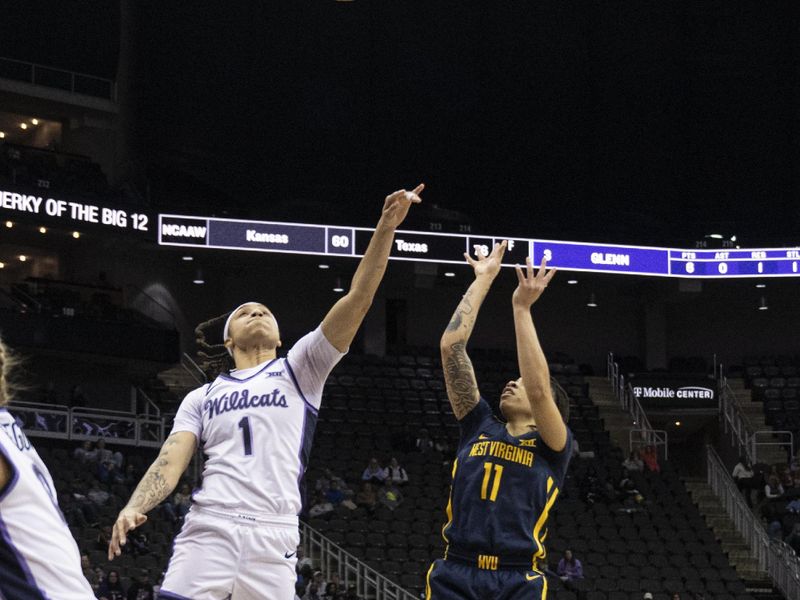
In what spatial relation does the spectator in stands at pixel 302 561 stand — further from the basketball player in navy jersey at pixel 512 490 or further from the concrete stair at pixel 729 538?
the basketball player in navy jersey at pixel 512 490

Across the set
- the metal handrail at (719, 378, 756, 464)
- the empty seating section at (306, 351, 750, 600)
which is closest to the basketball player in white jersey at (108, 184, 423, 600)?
the empty seating section at (306, 351, 750, 600)

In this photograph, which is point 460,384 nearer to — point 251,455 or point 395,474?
point 251,455

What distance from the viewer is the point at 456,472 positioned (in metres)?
6.68

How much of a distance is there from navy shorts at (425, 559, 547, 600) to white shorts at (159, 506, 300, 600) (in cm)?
99

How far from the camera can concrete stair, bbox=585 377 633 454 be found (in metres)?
31.7

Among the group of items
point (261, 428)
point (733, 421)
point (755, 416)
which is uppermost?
point (755, 416)

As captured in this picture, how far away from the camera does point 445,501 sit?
25.4 metres

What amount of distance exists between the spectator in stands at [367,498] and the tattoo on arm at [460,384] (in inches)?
687

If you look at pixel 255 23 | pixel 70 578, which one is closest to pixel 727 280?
pixel 255 23

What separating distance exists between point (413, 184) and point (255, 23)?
528cm

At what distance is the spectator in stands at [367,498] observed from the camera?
79.8ft

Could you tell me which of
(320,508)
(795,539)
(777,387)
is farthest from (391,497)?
(777,387)

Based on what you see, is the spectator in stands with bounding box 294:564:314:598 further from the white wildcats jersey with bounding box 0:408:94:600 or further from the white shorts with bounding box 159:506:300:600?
the white wildcats jersey with bounding box 0:408:94:600

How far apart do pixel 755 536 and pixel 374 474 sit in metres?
7.50
